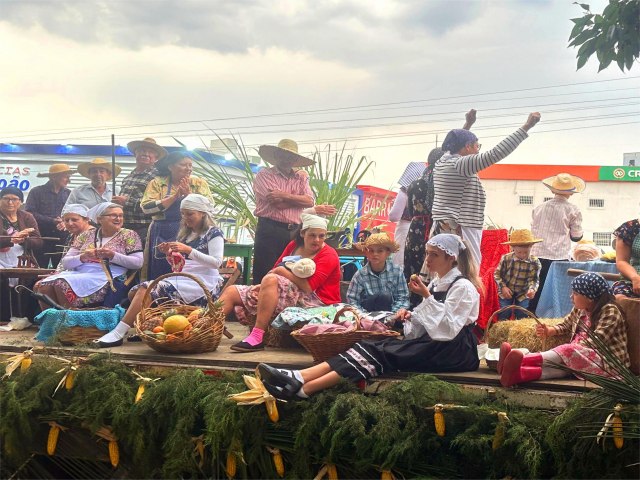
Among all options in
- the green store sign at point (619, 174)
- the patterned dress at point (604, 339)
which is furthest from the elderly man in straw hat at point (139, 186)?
the green store sign at point (619, 174)

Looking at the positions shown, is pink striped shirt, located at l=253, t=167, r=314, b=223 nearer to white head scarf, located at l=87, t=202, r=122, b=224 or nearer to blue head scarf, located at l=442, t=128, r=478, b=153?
white head scarf, located at l=87, t=202, r=122, b=224

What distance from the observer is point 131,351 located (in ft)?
18.0

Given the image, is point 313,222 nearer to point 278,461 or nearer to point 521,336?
point 521,336

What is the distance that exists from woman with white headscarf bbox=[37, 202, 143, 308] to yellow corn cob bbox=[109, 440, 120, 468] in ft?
6.66

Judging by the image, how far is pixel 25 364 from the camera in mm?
5219

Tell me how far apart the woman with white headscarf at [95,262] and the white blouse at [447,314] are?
2.93 meters

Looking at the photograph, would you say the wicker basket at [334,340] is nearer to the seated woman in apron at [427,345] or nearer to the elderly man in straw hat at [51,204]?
the seated woman in apron at [427,345]

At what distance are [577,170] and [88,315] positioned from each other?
33006 mm

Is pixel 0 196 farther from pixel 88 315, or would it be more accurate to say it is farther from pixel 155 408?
pixel 155 408

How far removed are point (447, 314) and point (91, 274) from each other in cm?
341

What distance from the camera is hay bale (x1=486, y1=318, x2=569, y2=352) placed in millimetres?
4875

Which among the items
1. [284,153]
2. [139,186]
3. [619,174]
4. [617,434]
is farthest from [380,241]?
[619,174]

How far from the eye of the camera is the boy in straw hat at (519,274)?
22.9 ft

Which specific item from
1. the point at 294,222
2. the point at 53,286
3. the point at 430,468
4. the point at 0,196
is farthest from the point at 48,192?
the point at 430,468
